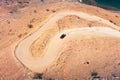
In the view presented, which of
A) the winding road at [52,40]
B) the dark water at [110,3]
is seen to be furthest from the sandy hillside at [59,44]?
the dark water at [110,3]

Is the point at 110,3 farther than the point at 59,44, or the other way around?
the point at 110,3

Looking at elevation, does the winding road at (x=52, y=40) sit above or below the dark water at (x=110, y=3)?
above

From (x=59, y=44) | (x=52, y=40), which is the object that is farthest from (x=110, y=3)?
(x=59, y=44)

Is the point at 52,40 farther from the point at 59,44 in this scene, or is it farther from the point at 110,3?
the point at 110,3

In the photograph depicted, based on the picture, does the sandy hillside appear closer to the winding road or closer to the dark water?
the winding road

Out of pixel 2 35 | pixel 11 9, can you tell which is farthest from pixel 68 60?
pixel 11 9

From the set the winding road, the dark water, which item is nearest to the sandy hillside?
the winding road

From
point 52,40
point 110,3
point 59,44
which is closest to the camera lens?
point 59,44

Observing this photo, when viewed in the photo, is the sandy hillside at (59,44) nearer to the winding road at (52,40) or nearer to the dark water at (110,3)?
the winding road at (52,40)

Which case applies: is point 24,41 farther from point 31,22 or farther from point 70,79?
point 70,79
